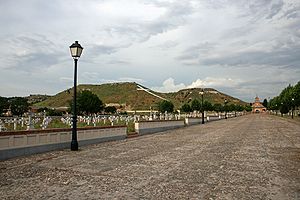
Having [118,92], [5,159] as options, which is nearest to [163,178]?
[5,159]

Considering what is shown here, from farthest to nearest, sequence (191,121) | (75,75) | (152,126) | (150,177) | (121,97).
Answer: (121,97) < (191,121) < (152,126) < (75,75) < (150,177)

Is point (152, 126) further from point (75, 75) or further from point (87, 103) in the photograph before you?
point (87, 103)

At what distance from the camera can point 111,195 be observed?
6445 millimetres

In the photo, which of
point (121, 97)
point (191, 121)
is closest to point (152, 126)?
point (191, 121)

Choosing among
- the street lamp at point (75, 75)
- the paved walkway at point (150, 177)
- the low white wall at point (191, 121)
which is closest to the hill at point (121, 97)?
the low white wall at point (191, 121)

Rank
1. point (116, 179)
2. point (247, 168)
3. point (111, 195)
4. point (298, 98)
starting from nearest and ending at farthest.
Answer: point (111, 195)
point (116, 179)
point (247, 168)
point (298, 98)

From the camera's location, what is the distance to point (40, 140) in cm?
1282

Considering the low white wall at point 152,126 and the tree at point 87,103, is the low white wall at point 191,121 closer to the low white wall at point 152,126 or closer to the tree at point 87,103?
the low white wall at point 152,126

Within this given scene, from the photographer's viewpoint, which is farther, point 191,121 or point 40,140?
point 191,121

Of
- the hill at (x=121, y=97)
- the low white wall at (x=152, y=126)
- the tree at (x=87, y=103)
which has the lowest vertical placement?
the low white wall at (x=152, y=126)

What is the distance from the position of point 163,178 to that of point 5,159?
6.02 metres

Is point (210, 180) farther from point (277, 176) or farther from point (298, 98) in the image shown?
point (298, 98)

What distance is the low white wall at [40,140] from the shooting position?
11039 mm

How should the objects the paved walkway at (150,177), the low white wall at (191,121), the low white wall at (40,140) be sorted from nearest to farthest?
the paved walkway at (150,177) → the low white wall at (40,140) → the low white wall at (191,121)
